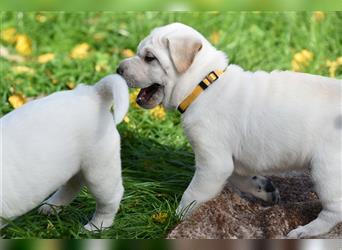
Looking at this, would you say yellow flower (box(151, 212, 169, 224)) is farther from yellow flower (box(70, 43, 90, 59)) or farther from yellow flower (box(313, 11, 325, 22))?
yellow flower (box(313, 11, 325, 22))

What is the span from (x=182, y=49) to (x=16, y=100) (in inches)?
75.6

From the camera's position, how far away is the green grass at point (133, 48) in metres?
3.92

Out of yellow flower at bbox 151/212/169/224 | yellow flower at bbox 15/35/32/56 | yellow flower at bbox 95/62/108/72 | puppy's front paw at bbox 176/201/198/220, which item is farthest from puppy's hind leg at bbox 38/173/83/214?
yellow flower at bbox 15/35/32/56

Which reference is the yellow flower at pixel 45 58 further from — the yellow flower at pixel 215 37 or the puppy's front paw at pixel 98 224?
the puppy's front paw at pixel 98 224

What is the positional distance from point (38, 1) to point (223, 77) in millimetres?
1478

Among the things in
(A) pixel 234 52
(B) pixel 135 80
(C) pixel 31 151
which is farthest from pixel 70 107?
(A) pixel 234 52

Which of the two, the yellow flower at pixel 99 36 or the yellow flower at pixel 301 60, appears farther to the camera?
the yellow flower at pixel 99 36

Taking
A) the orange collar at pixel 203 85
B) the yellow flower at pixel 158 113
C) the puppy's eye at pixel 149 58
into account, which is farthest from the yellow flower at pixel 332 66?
the puppy's eye at pixel 149 58

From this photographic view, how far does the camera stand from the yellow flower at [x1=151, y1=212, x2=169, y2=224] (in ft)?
12.9

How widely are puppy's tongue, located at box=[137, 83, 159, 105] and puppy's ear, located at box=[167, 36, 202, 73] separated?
10.2 inches

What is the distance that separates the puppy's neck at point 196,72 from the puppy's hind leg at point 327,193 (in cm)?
80

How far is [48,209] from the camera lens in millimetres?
3967

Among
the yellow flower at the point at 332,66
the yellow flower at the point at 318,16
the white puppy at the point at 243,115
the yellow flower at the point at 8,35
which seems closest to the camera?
the white puppy at the point at 243,115

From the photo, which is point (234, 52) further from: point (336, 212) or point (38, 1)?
point (38, 1)
